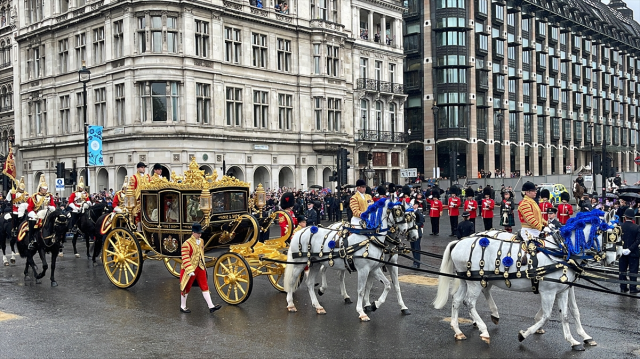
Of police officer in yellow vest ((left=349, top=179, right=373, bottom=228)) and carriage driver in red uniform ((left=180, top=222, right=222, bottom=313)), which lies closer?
carriage driver in red uniform ((left=180, top=222, right=222, bottom=313))

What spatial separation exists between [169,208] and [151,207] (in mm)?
596

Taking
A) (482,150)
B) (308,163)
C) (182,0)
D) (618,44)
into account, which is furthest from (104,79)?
(618,44)

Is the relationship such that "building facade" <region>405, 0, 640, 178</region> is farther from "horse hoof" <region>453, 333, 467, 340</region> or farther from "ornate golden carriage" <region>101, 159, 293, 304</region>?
"horse hoof" <region>453, 333, 467, 340</region>

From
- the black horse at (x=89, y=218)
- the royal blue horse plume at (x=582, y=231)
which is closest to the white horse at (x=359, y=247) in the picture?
the royal blue horse plume at (x=582, y=231)

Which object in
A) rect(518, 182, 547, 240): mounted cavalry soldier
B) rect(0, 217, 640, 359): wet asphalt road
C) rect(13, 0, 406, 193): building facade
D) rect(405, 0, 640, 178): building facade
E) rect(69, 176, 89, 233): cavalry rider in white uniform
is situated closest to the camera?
rect(0, 217, 640, 359): wet asphalt road

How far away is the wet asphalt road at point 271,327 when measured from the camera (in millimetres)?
8945

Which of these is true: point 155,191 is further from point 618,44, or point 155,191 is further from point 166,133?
point 618,44

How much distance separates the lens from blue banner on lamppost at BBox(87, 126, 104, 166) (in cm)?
2870

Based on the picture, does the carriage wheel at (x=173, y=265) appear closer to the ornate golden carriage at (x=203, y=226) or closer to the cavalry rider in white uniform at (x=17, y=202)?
the ornate golden carriage at (x=203, y=226)

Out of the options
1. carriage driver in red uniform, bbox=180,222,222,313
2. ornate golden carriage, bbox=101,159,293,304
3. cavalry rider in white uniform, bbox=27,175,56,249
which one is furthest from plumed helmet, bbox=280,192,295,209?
cavalry rider in white uniform, bbox=27,175,56,249

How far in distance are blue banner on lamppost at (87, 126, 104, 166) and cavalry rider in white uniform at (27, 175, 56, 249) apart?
13.1m

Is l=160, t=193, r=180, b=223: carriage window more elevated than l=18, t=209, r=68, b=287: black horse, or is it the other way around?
l=160, t=193, r=180, b=223: carriage window

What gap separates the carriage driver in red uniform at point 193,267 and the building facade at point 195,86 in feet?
67.6

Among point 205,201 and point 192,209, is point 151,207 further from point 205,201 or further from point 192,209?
point 205,201
